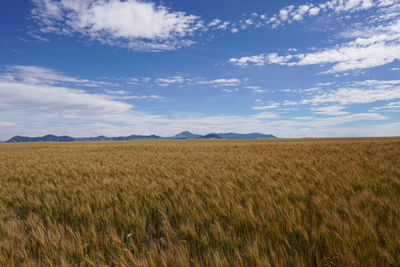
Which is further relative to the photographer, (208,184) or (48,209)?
(208,184)

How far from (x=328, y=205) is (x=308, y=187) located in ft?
2.75

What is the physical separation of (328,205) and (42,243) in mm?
3053

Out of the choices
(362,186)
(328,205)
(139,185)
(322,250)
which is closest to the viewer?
(322,250)

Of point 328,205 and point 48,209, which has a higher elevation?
point 328,205

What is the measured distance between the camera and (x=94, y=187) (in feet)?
12.8

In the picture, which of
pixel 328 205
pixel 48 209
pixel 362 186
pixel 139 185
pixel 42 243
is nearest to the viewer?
pixel 42 243

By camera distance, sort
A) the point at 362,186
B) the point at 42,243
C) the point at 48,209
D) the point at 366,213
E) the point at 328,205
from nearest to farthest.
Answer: the point at 42,243 < the point at 366,213 < the point at 328,205 < the point at 48,209 < the point at 362,186

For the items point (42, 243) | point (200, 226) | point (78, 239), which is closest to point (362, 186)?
point (200, 226)

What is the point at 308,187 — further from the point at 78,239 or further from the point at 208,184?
the point at 78,239

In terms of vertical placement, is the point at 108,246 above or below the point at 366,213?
below

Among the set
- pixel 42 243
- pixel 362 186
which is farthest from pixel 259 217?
pixel 362 186

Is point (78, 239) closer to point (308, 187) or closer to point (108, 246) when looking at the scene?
point (108, 246)

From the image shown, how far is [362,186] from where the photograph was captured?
128 inches

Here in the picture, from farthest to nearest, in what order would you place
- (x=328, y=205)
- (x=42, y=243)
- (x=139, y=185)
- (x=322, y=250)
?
(x=139, y=185) < (x=328, y=205) < (x=42, y=243) < (x=322, y=250)
